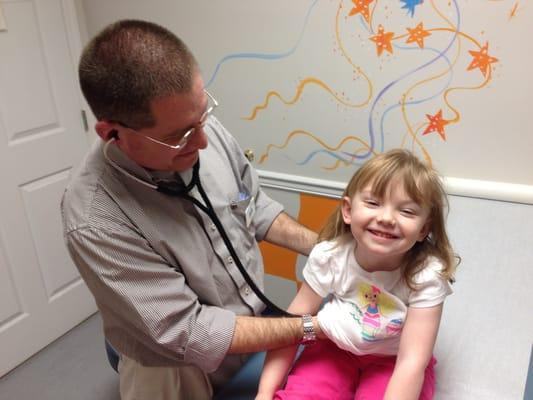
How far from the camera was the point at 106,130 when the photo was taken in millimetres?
992

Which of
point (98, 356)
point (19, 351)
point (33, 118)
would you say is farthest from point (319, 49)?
point (19, 351)

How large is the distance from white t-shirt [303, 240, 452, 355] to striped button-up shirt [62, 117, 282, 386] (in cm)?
26

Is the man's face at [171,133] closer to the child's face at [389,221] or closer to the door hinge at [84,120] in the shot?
the child's face at [389,221]

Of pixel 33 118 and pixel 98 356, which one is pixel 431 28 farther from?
pixel 98 356

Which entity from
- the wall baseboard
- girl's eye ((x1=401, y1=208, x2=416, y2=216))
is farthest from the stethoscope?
the wall baseboard

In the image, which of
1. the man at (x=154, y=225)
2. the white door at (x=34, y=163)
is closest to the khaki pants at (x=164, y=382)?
the man at (x=154, y=225)

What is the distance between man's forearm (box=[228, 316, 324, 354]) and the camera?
110 centimetres

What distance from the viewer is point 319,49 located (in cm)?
174

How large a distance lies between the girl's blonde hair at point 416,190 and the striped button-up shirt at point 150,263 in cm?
41

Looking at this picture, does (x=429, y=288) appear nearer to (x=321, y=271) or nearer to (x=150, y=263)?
(x=321, y=271)

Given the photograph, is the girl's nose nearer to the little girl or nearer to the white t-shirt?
the little girl

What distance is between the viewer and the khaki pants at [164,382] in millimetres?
1234

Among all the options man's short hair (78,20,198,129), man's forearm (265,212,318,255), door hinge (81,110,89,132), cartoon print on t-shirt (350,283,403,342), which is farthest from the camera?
door hinge (81,110,89,132)

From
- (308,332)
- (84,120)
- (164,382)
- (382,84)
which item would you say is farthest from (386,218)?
(84,120)
